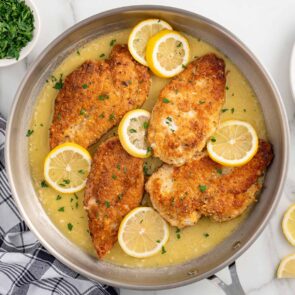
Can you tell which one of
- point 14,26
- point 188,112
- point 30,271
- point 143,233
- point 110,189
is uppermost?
point 14,26

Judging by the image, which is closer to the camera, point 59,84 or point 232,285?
point 232,285

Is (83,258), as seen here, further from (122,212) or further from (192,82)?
(192,82)

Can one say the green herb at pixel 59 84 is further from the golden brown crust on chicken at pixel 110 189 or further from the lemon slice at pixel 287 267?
the lemon slice at pixel 287 267

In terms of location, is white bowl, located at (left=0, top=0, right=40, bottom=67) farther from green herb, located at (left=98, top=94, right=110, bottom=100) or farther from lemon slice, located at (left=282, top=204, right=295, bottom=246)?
lemon slice, located at (left=282, top=204, right=295, bottom=246)

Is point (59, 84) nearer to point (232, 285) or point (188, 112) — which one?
point (188, 112)

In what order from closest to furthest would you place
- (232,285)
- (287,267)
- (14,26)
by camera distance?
(232,285)
(14,26)
(287,267)

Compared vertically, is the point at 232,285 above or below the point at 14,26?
below

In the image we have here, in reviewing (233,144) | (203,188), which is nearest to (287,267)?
(203,188)
